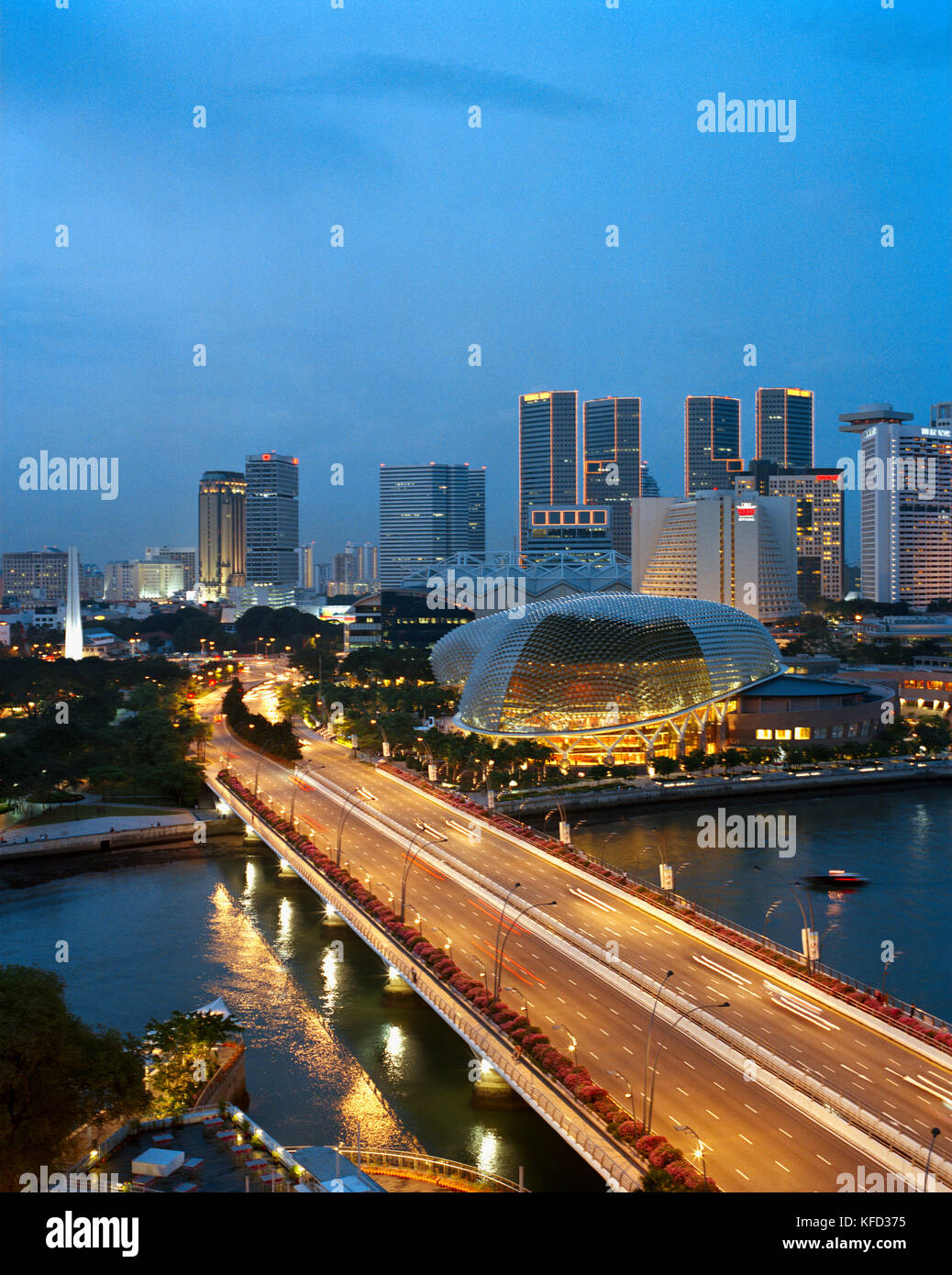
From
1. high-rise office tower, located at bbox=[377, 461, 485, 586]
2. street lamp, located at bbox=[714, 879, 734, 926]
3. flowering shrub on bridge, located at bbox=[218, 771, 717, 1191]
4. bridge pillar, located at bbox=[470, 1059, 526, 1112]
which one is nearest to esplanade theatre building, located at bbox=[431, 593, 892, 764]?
street lamp, located at bbox=[714, 879, 734, 926]

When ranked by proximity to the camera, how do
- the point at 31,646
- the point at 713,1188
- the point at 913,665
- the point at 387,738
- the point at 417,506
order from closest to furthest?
1. the point at 713,1188
2. the point at 387,738
3. the point at 913,665
4. the point at 31,646
5. the point at 417,506

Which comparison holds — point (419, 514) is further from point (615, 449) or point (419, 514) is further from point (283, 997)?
point (283, 997)

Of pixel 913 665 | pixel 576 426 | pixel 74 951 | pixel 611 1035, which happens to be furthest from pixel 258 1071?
pixel 576 426

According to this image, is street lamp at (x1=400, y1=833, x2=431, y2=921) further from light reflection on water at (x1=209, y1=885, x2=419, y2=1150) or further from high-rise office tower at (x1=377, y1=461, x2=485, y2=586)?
high-rise office tower at (x1=377, y1=461, x2=485, y2=586)

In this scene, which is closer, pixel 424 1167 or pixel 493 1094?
pixel 424 1167

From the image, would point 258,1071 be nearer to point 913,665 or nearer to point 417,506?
point 913,665

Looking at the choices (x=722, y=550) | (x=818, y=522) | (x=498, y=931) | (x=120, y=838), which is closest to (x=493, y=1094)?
(x=498, y=931)
